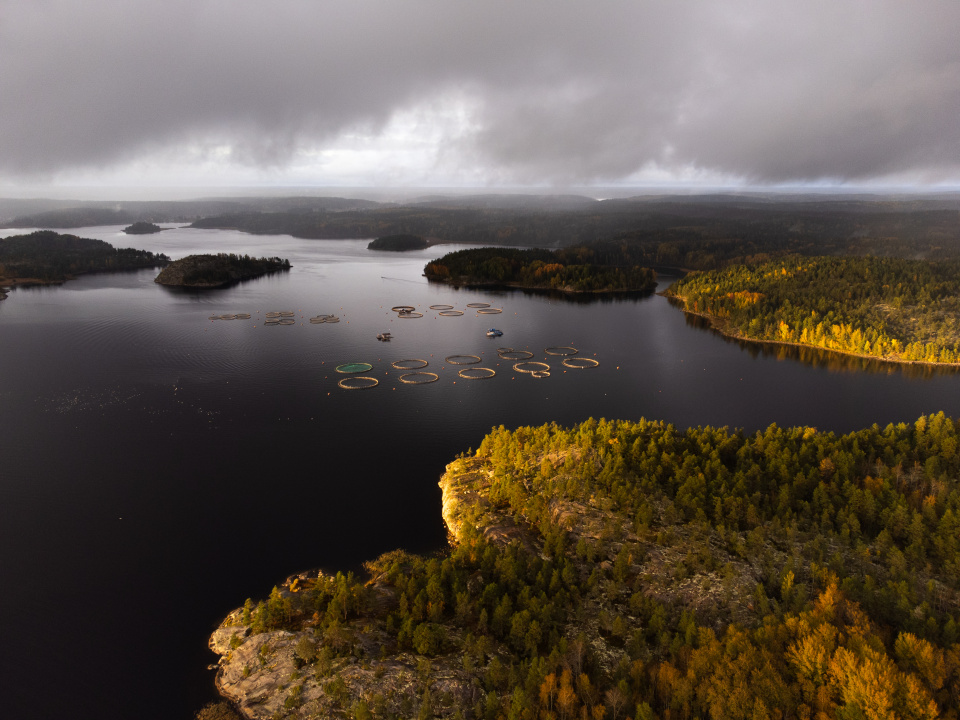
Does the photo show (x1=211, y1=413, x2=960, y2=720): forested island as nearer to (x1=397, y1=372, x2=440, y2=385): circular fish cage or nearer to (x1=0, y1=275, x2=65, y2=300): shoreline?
(x1=397, y1=372, x2=440, y2=385): circular fish cage

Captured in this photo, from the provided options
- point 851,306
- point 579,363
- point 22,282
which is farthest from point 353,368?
point 22,282

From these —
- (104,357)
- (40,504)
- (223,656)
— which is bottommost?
(223,656)

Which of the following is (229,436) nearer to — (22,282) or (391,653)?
(391,653)

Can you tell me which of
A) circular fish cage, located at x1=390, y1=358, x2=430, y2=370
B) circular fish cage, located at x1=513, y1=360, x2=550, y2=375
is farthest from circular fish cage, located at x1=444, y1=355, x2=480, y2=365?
circular fish cage, located at x1=513, y1=360, x2=550, y2=375

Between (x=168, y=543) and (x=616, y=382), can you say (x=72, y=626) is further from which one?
(x=616, y=382)

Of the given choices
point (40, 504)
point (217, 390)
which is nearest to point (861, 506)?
point (40, 504)
